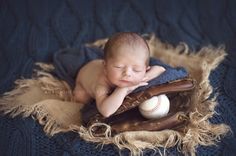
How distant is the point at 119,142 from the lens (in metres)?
1.11

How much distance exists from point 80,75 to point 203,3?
0.50 meters

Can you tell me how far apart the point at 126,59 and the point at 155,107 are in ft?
0.44

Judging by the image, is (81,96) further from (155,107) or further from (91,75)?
(155,107)

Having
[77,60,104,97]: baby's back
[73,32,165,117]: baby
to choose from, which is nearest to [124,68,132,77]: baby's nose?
[73,32,165,117]: baby

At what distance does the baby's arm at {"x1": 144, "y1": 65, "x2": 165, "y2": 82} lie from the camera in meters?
1.22

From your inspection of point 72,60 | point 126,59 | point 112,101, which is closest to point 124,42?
point 126,59

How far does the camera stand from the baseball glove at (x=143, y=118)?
3.78 feet

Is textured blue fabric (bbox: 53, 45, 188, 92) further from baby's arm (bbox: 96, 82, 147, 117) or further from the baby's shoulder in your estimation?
baby's arm (bbox: 96, 82, 147, 117)

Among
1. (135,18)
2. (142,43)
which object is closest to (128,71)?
(142,43)

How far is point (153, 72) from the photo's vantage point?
4.07ft

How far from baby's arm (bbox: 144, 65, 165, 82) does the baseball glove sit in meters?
0.05

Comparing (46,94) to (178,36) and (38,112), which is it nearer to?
(38,112)

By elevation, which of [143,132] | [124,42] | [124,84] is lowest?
[143,132]

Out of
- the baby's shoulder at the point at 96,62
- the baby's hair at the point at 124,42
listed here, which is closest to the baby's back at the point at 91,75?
the baby's shoulder at the point at 96,62
